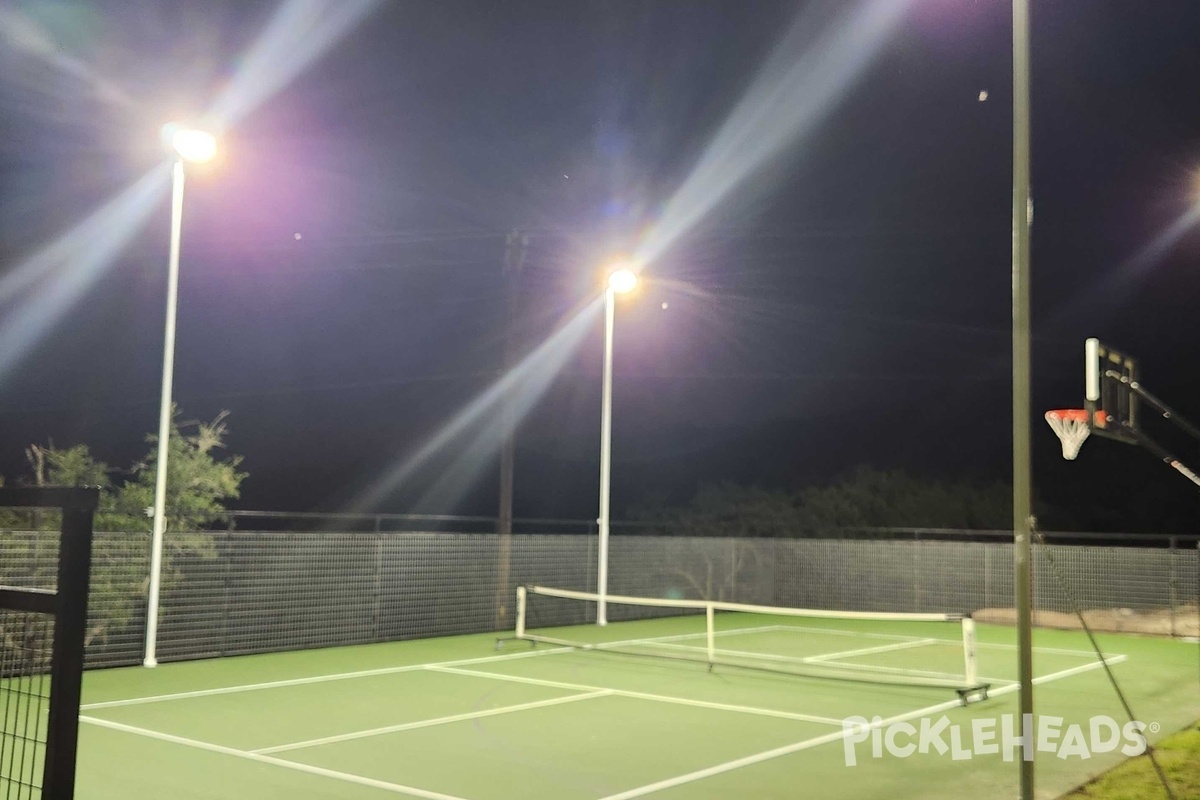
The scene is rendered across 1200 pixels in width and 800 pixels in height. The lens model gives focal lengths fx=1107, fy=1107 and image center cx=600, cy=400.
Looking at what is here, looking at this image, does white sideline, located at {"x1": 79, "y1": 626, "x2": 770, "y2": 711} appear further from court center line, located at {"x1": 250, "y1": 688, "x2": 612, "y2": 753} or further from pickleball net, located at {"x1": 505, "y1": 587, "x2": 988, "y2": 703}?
court center line, located at {"x1": 250, "y1": 688, "x2": 612, "y2": 753}

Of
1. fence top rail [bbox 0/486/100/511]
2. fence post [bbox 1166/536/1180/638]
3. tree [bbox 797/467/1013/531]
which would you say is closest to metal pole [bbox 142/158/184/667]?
fence top rail [bbox 0/486/100/511]

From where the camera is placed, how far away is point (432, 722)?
10.5 metres

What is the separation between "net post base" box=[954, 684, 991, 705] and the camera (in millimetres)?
A: 11758

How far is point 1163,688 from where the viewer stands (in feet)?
44.3

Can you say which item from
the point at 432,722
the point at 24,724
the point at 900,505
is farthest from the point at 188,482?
the point at 900,505

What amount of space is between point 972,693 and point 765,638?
23.5 ft

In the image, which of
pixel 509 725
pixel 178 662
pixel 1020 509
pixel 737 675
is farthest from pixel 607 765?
pixel 178 662

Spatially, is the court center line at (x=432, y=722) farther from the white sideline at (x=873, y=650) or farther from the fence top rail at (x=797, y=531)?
the fence top rail at (x=797, y=531)

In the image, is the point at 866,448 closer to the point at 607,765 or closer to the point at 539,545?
the point at 539,545

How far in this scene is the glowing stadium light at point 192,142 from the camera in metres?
13.0

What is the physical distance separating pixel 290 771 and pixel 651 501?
126 feet

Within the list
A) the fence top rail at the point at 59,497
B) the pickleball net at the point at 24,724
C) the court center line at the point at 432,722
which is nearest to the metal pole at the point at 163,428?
the pickleball net at the point at 24,724

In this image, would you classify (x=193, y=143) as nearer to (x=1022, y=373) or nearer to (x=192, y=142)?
(x=192, y=142)

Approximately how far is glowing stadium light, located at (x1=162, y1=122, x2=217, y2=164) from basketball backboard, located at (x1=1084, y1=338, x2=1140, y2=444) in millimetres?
9851
